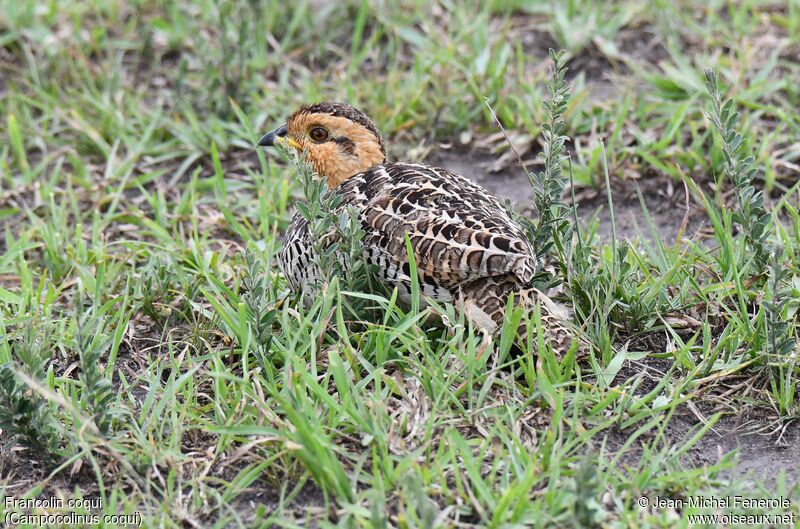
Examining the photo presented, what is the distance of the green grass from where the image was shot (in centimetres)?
398

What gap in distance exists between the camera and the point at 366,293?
4.82 m

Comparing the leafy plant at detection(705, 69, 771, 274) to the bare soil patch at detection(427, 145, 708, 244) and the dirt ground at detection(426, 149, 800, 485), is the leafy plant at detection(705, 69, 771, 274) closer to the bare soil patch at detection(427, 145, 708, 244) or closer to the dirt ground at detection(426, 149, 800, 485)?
the dirt ground at detection(426, 149, 800, 485)

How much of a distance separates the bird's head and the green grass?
0.52 meters

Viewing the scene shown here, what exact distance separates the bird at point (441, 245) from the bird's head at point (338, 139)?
0.26 m

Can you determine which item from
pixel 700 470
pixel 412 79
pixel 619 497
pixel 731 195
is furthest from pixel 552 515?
pixel 412 79

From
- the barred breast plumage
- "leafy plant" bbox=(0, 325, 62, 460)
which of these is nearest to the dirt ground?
the barred breast plumage

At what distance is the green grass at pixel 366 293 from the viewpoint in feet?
13.1

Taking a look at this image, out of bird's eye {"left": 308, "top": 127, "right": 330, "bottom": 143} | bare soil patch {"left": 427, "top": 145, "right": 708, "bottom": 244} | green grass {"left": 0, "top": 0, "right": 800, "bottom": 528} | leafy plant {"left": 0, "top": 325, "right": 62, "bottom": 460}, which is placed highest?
bird's eye {"left": 308, "top": 127, "right": 330, "bottom": 143}

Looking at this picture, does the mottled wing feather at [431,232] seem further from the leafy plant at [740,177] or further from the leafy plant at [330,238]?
the leafy plant at [740,177]

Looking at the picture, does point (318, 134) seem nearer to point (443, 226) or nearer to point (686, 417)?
point (443, 226)

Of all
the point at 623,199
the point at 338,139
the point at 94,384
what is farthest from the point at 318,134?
the point at 94,384

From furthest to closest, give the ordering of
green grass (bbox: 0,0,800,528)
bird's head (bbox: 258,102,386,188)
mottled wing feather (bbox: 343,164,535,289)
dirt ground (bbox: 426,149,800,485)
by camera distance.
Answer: bird's head (bbox: 258,102,386,188), mottled wing feather (bbox: 343,164,535,289), dirt ground (bbox: 426,149,800,485), green grass (bbox: 0,0,800,528)

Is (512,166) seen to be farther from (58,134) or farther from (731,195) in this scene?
(58,134)

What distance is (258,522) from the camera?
3.78 m
